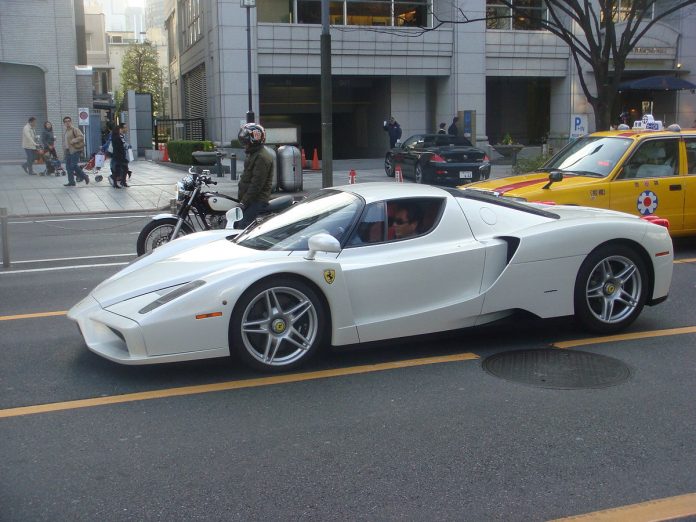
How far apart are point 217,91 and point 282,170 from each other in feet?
49.2

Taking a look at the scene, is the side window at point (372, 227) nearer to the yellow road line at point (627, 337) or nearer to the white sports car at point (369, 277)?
the white sports car at point (369, 277)

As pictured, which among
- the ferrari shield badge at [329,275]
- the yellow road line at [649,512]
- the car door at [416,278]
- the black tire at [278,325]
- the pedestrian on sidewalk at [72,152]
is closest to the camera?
the yellow road line at [649,512]

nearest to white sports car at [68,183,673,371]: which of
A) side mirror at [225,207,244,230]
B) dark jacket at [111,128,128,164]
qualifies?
side mirror at [225,207,244,230]

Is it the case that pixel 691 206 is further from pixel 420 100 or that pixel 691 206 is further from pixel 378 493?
pixel 420 100

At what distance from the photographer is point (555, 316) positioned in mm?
6441

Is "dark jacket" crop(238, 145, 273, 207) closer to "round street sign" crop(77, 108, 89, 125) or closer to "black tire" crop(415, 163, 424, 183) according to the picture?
"black tire" crop(415, 163, 424, 183)

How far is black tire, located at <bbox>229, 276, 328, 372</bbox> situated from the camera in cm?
557

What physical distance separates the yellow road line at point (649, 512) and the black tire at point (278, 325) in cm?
250

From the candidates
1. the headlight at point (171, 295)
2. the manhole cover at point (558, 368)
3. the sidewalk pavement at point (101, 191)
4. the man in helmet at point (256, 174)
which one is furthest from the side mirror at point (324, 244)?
the sidewalk pavement at point (101, 191)

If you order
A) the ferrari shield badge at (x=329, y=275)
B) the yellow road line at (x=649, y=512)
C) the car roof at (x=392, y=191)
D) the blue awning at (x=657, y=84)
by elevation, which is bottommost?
the yellow road line at (x=649, y=512)

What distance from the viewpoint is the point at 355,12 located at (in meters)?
36.1

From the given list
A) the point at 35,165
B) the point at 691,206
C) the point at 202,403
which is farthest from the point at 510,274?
the point at 35,165

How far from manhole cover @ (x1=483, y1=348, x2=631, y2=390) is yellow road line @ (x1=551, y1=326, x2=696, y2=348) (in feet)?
0.68

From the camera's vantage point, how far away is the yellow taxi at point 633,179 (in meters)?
10.3
